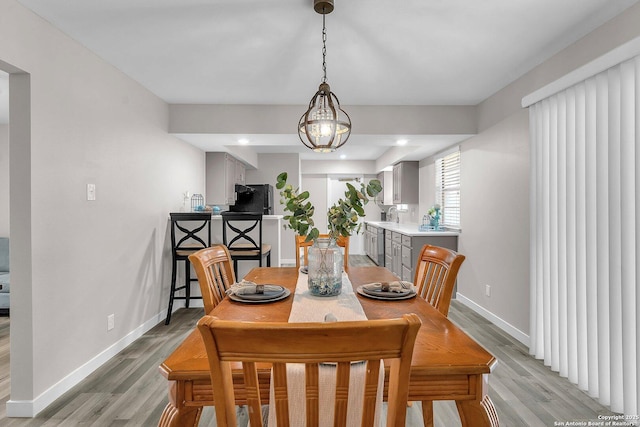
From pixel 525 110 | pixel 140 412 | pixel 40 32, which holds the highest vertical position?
pixel 40 32

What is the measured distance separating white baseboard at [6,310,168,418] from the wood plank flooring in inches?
1.5

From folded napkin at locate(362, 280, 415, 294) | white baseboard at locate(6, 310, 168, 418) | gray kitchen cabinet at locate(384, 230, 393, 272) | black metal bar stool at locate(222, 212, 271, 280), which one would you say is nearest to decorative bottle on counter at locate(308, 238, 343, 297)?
folded napkin at locate(362, 280, 415, 294)

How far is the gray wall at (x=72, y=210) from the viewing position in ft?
7.06

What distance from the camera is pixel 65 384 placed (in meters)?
2.42

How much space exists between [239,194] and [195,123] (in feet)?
8.08

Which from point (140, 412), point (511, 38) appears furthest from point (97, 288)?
point (511, 38)

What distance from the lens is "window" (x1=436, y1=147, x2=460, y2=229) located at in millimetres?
4898

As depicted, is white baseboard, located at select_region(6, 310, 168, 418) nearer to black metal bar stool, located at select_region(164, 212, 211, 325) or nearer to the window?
black metal bar stool, located at select_region(164, 212, 211, 325)

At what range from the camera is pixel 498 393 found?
7.80 ft

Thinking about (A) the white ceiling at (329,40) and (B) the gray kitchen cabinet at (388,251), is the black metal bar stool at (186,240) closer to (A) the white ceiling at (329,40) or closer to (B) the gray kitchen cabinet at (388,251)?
(A) the white ceiling at (329,40)

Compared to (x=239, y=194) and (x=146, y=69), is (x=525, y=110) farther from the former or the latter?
(x=239, y=194)

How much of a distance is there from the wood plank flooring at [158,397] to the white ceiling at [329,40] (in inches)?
93.9

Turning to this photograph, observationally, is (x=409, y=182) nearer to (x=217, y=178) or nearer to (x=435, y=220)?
(x=435, y=220)

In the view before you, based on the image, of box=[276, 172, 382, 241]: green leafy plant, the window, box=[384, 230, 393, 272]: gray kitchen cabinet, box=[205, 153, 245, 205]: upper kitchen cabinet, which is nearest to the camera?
box=[276, 172, 382, 241]: green leafy plant
